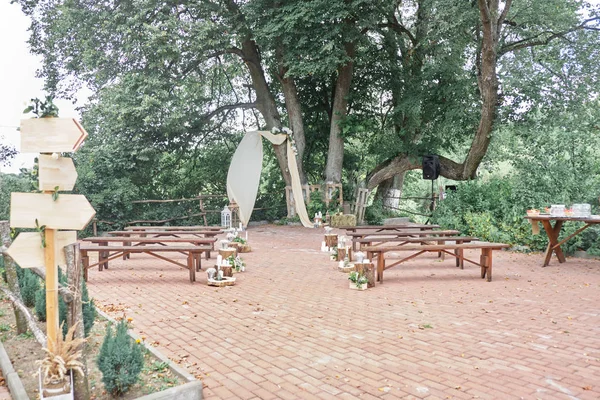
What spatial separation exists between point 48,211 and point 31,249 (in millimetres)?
259

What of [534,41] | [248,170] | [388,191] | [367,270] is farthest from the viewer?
[388,191]

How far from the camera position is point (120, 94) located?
13.3 meters

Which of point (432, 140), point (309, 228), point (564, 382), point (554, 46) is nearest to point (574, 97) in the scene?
point (554, 46)

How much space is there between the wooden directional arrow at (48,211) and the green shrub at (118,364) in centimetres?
81

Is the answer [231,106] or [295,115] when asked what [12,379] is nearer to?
[295,115]

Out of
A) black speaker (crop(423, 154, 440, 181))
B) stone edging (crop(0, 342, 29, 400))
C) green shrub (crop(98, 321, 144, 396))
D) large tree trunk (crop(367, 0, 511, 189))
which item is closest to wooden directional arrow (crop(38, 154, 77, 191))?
green shrub (crop(98, 321, 144, 396))

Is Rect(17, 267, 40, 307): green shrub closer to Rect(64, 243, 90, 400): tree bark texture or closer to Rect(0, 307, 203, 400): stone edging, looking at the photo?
Rect(0, 307, 203, 400): stone edging

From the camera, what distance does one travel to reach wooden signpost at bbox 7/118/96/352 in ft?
9.05

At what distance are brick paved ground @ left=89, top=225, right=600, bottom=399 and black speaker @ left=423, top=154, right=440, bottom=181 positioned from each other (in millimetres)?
7187

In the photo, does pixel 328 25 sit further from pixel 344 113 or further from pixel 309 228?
pixel 309 228

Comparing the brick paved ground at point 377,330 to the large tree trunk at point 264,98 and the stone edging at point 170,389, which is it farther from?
the large tree trunk at point 264,98

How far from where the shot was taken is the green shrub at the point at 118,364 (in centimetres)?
292

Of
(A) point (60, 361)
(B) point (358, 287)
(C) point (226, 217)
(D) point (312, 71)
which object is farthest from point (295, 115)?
(A) point (60, 361)

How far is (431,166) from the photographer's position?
1496 cm
